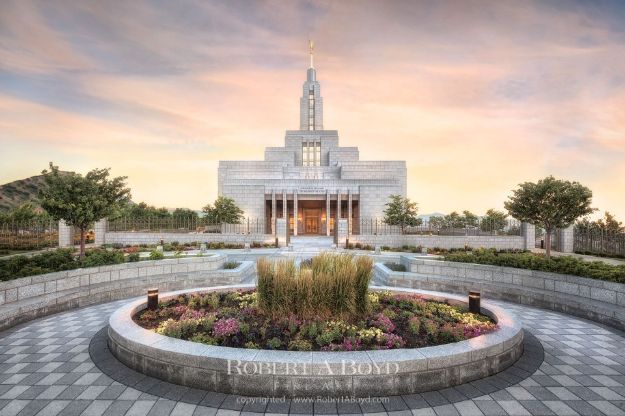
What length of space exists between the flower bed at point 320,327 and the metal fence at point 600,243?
21.3 meters

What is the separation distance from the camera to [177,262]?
1244 cm

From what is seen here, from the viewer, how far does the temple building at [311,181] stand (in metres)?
41.9

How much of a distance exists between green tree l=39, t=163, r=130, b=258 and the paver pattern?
24.2ft

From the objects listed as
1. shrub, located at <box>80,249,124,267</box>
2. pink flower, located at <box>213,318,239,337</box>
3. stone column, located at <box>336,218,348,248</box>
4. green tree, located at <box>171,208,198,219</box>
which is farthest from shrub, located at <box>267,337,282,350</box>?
green tree, located at <box>171,208,198,219</box>

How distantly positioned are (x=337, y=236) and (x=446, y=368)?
23773 mm

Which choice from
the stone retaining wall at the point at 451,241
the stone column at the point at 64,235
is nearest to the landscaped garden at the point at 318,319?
the stone retaining wall at the point at 451,241

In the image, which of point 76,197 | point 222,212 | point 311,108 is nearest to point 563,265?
point 76,197

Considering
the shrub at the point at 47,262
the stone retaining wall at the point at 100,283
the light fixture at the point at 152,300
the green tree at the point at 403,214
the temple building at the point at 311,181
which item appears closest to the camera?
the light fixture at the point at 152,300

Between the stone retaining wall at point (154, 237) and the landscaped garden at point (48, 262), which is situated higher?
the landscaped garden at point (48, 262)

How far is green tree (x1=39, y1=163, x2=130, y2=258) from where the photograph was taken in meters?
12.0

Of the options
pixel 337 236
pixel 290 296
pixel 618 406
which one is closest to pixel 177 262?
pixel 290 296

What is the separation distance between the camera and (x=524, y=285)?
10070mm

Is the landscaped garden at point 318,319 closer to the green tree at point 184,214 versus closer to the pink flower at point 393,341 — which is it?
the pink flower at point 393,341

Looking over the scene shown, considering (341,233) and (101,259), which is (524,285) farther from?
(341,233)
